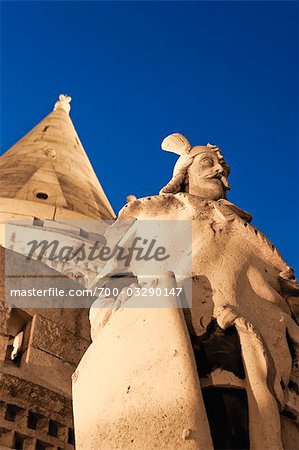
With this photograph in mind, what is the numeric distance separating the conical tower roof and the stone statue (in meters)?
6.13

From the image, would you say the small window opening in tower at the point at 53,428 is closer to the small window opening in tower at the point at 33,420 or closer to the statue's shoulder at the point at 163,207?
the small window opening in tower at the point at 33,420

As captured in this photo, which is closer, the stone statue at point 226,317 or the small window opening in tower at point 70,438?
the stone statue at point 226,317

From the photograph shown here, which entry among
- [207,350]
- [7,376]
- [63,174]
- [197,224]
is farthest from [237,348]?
[63,174]

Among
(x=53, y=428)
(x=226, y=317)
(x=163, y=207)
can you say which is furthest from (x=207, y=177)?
(x=53, y=428)

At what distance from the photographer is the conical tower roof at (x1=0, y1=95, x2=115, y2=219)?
11.0 meters

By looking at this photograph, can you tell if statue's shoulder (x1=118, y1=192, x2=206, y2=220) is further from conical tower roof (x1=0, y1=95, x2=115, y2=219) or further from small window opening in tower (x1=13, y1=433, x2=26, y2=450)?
conical tower roof (x1=0, y1=95, x2=115, y2=219)

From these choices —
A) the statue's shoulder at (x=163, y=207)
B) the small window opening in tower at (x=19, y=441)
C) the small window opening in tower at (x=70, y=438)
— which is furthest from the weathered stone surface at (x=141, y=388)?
the small window opening in tower at (x=70, y=438)

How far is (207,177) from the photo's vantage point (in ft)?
16.9

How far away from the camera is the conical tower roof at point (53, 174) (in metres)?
11.0

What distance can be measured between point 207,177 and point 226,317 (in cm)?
151

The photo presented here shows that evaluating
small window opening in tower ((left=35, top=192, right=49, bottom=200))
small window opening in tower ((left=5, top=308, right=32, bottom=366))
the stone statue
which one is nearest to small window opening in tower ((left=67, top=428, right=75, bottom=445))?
small window opening in tower ((left=5, top=308, right=32, bottom=366))

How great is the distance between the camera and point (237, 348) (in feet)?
12.8

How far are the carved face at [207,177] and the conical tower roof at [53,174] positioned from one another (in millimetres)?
5568

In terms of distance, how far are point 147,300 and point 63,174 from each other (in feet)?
28.4
